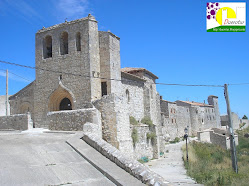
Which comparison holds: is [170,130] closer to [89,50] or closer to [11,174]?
[89,50]

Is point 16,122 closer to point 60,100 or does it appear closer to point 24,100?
point 60,100

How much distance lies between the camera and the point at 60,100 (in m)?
19.8

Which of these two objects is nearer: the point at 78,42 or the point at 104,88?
the point at 78,42

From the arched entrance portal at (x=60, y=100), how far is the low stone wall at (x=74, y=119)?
515 cm

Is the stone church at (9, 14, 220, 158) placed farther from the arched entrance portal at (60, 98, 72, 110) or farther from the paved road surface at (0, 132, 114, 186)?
the paved road surface at (0, 132, 114, 186)

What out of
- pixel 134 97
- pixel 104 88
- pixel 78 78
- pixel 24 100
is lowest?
pixel 24 100

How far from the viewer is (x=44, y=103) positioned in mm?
19781

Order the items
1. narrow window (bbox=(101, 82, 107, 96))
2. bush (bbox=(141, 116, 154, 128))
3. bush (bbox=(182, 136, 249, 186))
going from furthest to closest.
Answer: bush (bbox=(141, 116, 154, 128)) < narrow window (bbox=(101, 82, 107, 96)) < bush (bbox=(182, 136, 249, 186))

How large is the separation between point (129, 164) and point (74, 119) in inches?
256

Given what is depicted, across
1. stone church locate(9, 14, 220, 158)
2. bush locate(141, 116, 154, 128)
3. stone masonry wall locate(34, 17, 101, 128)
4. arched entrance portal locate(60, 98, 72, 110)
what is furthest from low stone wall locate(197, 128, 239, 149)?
arched entrance portal locate(60, 98, 72, 110)

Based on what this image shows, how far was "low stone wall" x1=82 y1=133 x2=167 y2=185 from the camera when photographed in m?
6.12

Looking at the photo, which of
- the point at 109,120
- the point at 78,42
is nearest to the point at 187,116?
the point at 78,42

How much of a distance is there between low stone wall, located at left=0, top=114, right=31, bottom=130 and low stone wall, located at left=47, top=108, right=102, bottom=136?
→ 9.47ft

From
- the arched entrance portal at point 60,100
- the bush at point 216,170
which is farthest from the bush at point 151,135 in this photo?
the arched entrance portal at point 60,100
